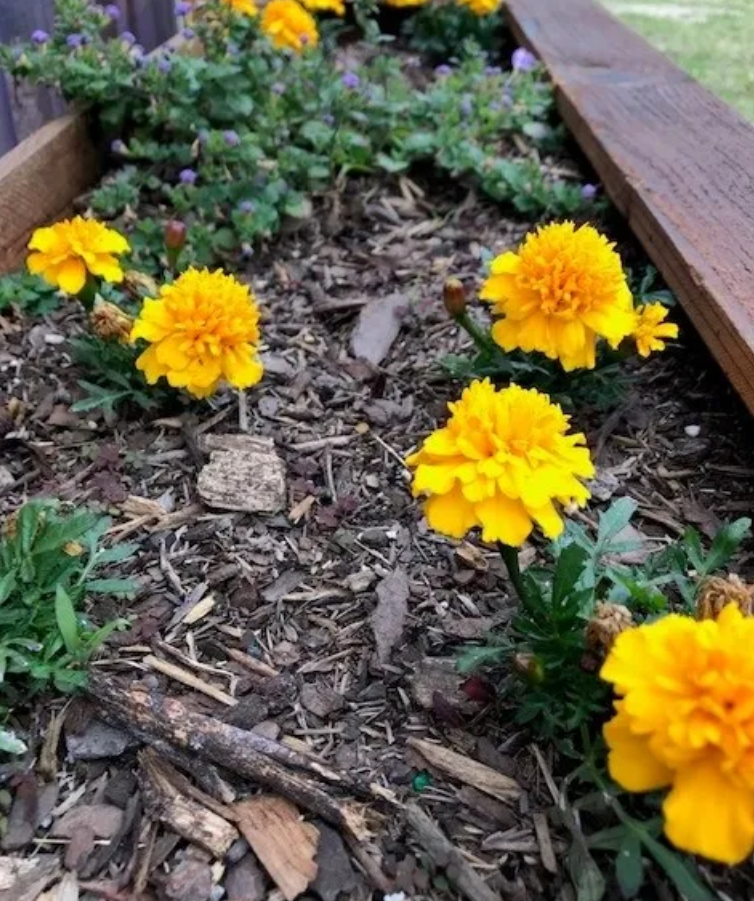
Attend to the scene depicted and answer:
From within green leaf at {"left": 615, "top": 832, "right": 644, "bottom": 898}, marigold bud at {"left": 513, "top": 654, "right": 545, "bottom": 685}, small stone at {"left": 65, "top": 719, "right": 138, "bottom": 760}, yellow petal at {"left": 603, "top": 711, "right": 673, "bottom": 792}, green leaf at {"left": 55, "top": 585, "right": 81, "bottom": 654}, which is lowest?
small stone at {"left": 65, "top": 719, "right": 138, "bottom": 760}

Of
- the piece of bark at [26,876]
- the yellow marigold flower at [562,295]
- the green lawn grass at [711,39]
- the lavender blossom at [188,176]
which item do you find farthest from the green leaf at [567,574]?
the green lawn grass at [711,39]

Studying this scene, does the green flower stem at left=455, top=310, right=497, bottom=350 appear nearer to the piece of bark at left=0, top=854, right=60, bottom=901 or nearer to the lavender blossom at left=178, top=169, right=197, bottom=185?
the lavender blossom at left=178, top=169, right=197, bottom=185

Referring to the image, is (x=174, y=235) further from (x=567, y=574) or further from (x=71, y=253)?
(x=567, y=574)

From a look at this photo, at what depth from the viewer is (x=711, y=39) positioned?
10.9 ft

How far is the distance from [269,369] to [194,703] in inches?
37.2

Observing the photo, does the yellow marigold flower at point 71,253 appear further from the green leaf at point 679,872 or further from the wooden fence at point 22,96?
the green leaf at point 679,872

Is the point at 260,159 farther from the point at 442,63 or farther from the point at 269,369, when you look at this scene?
the point at 442,63

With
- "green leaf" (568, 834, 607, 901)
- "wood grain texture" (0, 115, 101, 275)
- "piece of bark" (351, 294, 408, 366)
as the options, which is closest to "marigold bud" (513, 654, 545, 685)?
"green leaf" (568, 834, 607, 901)

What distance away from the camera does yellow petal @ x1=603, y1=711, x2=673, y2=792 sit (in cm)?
113

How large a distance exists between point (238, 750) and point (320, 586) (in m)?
0.39

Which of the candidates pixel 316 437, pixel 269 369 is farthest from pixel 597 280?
pixel 269 369

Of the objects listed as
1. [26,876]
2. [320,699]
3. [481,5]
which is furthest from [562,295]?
[481,5]

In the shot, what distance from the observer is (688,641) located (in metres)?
1.11

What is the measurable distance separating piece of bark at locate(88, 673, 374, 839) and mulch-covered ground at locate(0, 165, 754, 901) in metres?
0.02
